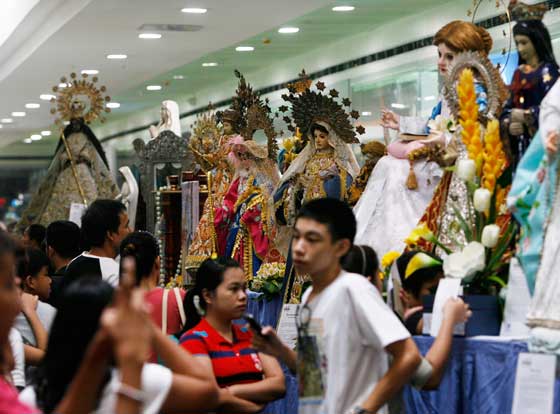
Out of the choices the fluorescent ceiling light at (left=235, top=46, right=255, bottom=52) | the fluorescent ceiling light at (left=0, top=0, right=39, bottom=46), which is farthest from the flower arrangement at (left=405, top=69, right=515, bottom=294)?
the fluorescent ceiling light at (left=235, top=46, right=255, bottom=52)

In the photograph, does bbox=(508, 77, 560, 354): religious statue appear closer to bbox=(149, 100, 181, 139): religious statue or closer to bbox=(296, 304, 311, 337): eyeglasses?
bbox=(296, 304, 311, 337): eyeglasses

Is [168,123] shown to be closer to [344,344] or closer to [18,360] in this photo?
[18,360]

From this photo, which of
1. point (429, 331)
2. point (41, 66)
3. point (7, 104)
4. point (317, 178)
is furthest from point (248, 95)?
point (7, 104)

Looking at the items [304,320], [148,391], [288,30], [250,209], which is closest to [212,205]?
[250,209]

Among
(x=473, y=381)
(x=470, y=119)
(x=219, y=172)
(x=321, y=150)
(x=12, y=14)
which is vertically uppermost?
(x=12, y=14)

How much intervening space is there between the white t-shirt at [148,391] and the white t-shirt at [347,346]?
93cm

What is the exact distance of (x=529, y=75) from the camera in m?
4.73

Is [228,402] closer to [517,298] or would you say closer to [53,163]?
[517,298]

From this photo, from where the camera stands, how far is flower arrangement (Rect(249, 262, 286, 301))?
24.6 feet

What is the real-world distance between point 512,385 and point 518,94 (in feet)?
3.92

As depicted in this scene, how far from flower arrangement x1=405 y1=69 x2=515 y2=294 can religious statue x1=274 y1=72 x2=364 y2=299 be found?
6.38 ft

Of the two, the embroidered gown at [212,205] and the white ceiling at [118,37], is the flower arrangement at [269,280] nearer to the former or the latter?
the embroidered gown at [212,205]

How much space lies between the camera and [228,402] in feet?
11.6

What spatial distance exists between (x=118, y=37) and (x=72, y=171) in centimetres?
152
